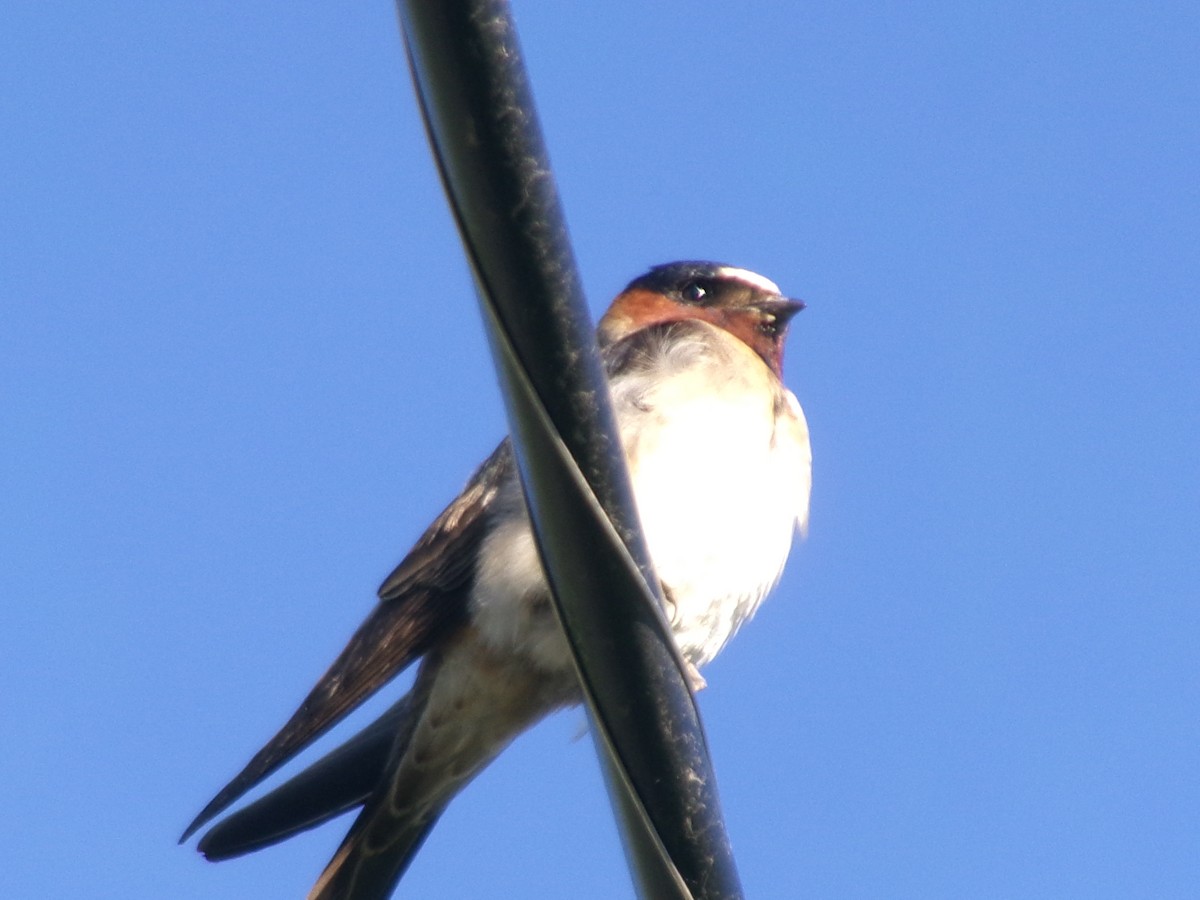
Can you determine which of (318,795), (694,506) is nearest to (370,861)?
(318,795)

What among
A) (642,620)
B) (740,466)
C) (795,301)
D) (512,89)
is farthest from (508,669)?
(512,89)

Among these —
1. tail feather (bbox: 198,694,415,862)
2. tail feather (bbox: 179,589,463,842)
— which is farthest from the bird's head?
tail feather (bbox: 198,694,415,862)

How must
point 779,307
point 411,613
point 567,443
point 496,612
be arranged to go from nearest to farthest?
point 567,443, point 496,612, point 411,613, point 779,307

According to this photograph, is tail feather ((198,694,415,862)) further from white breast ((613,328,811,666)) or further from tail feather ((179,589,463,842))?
white breast ((613,328,811,666))

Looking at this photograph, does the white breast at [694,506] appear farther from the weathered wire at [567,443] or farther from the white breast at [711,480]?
the weathered wire at [567,443]

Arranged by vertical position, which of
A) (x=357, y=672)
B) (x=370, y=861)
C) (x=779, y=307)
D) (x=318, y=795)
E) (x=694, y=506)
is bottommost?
(x=370, y=861)

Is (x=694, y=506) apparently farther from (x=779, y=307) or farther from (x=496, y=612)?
(x=779, y=307)

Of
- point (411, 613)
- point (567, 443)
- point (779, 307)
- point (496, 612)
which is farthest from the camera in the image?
point (779, 307)
